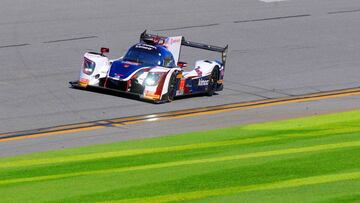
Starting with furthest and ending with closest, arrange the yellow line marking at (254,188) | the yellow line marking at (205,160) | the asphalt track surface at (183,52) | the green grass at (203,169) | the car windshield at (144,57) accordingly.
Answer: the car windshield at (144,57), the asphalt track surface at (183,52), the yellow line marking at (205,160), the green grass at (203,169), the yellow line marking at (254,188)

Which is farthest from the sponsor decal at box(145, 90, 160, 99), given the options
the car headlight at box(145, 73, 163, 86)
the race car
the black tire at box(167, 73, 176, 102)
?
the black tire at box(167, 73, 176, 102)

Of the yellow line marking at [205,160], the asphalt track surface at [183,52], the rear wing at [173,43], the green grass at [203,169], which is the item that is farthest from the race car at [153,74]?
the yellow line marking at [205,160]

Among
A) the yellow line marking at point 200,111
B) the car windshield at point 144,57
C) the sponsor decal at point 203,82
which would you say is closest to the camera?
the yellow line marking at point 200,111

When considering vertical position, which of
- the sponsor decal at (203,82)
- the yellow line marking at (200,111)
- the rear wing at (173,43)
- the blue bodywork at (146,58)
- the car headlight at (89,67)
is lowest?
the yellow line marking at (200,111)

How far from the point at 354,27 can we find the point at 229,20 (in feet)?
14.2

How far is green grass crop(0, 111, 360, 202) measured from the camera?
48.9 feet

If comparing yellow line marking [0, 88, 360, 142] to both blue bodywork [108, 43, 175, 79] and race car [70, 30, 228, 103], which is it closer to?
race car [70, 30, 228, 103]

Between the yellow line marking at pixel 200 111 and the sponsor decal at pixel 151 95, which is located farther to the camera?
the sponsor decal at pixel 151 95

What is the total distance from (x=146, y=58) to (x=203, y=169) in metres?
9.21

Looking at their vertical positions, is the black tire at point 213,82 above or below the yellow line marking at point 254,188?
below

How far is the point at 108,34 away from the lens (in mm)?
32000

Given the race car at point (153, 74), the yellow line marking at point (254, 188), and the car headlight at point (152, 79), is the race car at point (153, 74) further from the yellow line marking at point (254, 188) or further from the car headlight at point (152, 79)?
the yellow line marking at point (254, 188)

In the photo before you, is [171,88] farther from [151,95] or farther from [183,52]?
[183,52]

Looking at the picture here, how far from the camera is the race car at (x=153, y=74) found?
24.4 m
